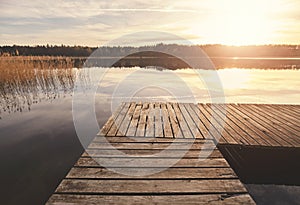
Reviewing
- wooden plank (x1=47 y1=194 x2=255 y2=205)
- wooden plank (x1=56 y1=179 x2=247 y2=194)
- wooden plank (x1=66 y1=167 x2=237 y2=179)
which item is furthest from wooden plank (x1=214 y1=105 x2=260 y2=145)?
wooden plank (x1=47 y1=194 x2=255 y2=205)

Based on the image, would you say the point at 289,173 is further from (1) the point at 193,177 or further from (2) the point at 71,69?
(2) the point at 71,69

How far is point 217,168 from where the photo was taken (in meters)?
3.13

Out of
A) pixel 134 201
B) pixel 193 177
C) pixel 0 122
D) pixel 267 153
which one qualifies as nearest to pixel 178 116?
pixel 267 153

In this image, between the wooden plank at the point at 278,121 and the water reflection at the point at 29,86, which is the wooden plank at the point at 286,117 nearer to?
the wooden plank at the point at 278,121

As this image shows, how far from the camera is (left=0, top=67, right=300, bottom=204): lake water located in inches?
176

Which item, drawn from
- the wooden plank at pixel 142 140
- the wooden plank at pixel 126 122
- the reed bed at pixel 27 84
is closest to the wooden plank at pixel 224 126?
the wooden plank at pixel 142 140

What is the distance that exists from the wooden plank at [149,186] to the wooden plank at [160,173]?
0.30ft

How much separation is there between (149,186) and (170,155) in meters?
0.90

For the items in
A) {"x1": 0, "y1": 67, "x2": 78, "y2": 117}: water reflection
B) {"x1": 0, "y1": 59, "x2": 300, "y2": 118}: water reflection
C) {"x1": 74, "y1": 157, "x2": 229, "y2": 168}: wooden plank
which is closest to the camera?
{"x1": 74, "y1": 157, "x2": 229, "y2": 168}: wooden plank

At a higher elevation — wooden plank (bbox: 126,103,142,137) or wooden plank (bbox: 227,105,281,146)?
wooden plank (bbox: 126,103,142,137)

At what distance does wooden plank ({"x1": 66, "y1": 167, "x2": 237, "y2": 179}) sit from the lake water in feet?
5.12

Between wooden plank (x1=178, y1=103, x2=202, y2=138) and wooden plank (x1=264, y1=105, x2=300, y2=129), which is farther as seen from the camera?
wooden plank (x1=264, y1=105, x2=300, y2=129)

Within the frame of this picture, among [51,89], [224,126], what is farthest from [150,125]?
[51,89]

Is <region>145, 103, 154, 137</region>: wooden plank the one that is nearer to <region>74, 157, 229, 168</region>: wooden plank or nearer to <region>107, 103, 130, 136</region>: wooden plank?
<region>107, 103, 130, 136</region>: wooden plank
